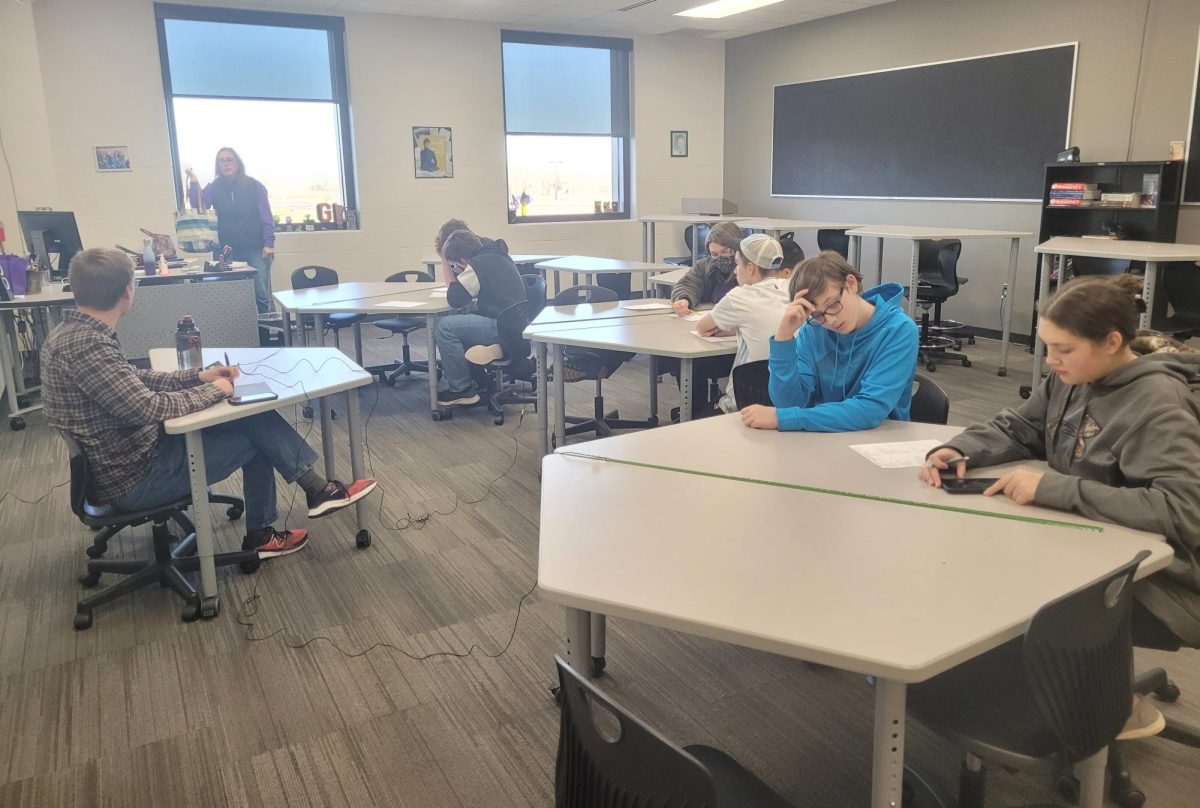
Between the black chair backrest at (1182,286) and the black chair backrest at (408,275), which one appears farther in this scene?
the black chair backrest at (408,275)

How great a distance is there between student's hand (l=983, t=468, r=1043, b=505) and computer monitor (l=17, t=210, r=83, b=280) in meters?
5.76

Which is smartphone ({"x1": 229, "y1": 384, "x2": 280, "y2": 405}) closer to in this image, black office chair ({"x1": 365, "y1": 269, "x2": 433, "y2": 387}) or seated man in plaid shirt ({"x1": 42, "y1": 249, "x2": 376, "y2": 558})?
seated man in plaid shirt ({"x1": 42, "y1": 249, "x2": 376, "y2": 558})

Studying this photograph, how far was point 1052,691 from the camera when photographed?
128 cm

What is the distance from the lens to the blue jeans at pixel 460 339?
5.05m

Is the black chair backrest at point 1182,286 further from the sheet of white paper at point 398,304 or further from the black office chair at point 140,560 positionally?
the black office chair at point 140,560

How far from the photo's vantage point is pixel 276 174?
8.07 m

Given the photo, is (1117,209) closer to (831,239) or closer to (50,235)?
(831,239)

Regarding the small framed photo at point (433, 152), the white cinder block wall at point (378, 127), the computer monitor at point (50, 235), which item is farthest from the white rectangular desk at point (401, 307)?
the small framed photo at point (433, 152)

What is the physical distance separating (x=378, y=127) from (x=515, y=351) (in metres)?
4.56

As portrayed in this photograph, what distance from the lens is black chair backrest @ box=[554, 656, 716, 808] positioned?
0.98m

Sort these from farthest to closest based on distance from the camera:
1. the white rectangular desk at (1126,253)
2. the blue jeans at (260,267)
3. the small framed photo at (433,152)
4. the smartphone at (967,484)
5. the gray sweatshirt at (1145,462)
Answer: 1. the small framed photo at (433,152)
2. the blue jeans at (260,267)
3. the white rectangular desk at (1126,253)
4. the smartphone at (967,484)
5. the gray sweatshirt at (1145,462)

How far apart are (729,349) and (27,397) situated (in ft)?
15.0

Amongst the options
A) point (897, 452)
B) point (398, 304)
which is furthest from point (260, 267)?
point (897, 452)

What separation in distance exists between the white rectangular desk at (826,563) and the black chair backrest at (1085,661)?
54 mm
